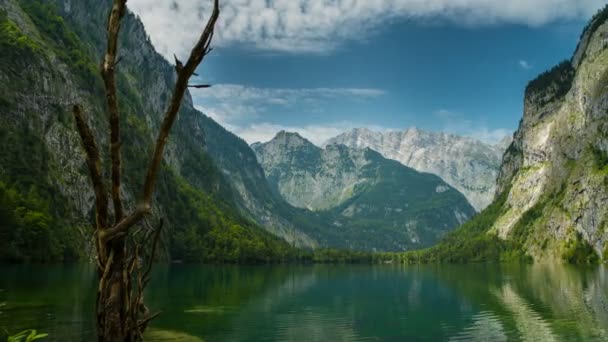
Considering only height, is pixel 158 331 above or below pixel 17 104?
below

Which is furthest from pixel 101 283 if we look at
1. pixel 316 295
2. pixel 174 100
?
pixel 316 295

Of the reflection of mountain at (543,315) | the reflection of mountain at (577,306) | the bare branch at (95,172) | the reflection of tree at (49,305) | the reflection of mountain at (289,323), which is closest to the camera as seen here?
the bare branch at (95,172)

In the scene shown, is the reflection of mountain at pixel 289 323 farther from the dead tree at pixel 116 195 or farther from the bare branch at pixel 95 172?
the bare branch at pixel 95 172

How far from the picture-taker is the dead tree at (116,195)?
13.1 meters

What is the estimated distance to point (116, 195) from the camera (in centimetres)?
1361

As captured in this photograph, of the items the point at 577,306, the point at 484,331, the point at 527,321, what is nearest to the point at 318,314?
A: the point at 484,331

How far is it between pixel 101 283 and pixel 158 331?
43.0 m

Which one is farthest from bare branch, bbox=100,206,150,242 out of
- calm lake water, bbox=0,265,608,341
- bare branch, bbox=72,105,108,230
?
calm lake water, bbox=0,265,608,341

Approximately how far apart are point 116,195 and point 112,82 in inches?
112

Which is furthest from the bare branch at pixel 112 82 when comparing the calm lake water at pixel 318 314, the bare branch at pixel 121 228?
the calm lake water at pixel 318 314

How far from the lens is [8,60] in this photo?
198m

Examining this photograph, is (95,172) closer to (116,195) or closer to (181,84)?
(116,195)

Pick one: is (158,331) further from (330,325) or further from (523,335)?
(523,335)

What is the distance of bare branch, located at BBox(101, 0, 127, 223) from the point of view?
13.1m
